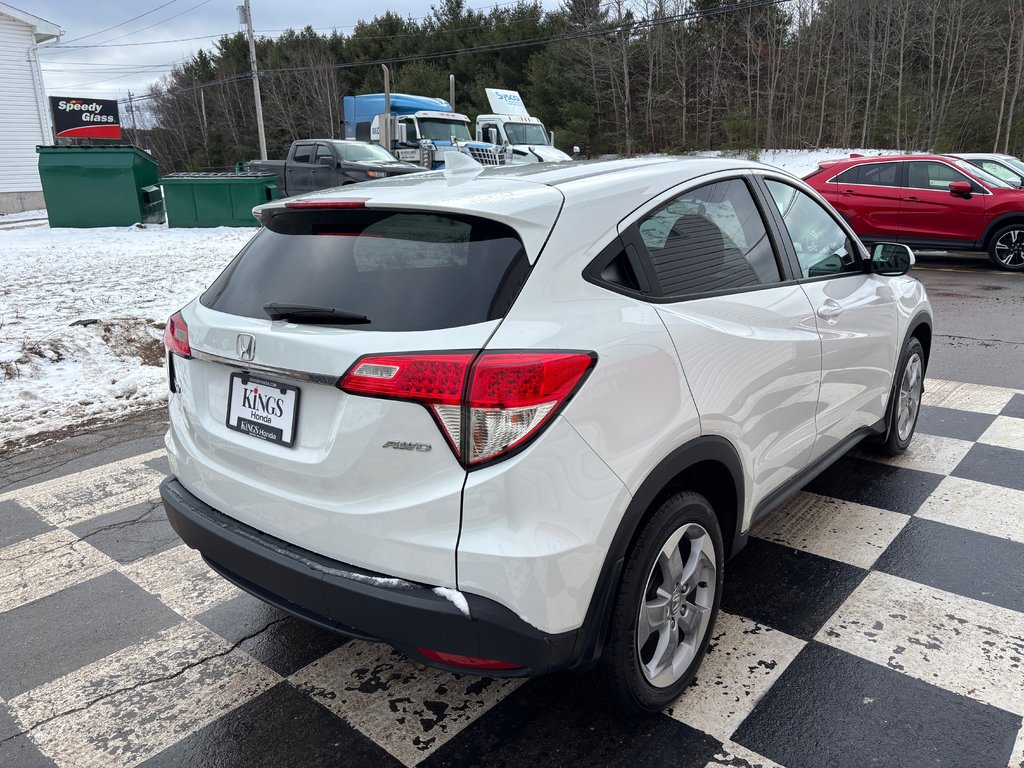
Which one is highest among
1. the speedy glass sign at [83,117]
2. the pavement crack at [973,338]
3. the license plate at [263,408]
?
the speedy glass sign at [83,117]

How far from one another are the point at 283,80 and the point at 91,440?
5869 cm

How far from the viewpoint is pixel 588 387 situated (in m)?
1.91

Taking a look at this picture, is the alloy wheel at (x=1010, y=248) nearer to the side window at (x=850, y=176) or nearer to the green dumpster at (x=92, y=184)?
the side window at (x=850, y=176)

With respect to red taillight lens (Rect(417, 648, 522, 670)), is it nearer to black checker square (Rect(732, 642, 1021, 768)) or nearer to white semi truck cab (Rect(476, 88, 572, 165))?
black checker square (Rect(732, 642, 1021, 768))

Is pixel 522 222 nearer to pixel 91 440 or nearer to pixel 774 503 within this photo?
pixel 774 503

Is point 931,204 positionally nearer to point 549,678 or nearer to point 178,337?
point 549,678

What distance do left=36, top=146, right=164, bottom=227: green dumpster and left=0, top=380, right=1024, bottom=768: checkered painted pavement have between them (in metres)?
14.6

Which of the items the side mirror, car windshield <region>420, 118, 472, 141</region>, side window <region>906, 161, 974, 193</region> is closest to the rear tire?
the side mirror

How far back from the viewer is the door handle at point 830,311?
122 inches

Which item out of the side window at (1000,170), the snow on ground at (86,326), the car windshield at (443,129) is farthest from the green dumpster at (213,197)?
the side window at (1000,170)

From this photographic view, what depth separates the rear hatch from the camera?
188 centimetres

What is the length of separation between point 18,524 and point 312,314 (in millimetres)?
2762

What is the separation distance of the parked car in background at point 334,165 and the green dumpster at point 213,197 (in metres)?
1.87

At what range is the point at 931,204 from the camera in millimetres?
11922
